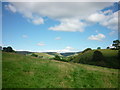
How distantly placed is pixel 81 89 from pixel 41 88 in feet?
17.0

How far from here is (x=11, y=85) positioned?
12.9 m

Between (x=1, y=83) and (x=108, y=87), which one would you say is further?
(x=108, y=87)

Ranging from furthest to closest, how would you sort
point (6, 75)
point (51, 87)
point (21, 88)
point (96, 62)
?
point (96, 62) < point (6, 75) < point (51, 87) < point (21, 88)

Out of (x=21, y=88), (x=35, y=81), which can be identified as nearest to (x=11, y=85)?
(x=21, y=88)

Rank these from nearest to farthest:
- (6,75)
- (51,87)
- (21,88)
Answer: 1. (21,88)
2. (51,87)
3. (6,75)

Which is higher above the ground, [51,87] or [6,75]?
[6,75]

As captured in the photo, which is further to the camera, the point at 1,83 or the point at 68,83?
the point at 68,83

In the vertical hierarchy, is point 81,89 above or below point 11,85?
below

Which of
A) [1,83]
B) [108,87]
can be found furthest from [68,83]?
[1,83]

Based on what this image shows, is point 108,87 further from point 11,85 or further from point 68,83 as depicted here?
point 11,85

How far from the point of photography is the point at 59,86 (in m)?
14.5

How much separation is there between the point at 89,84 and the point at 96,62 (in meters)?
71.2

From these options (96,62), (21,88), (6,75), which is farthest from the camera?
(96,62)

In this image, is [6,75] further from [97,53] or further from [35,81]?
[97,53]
